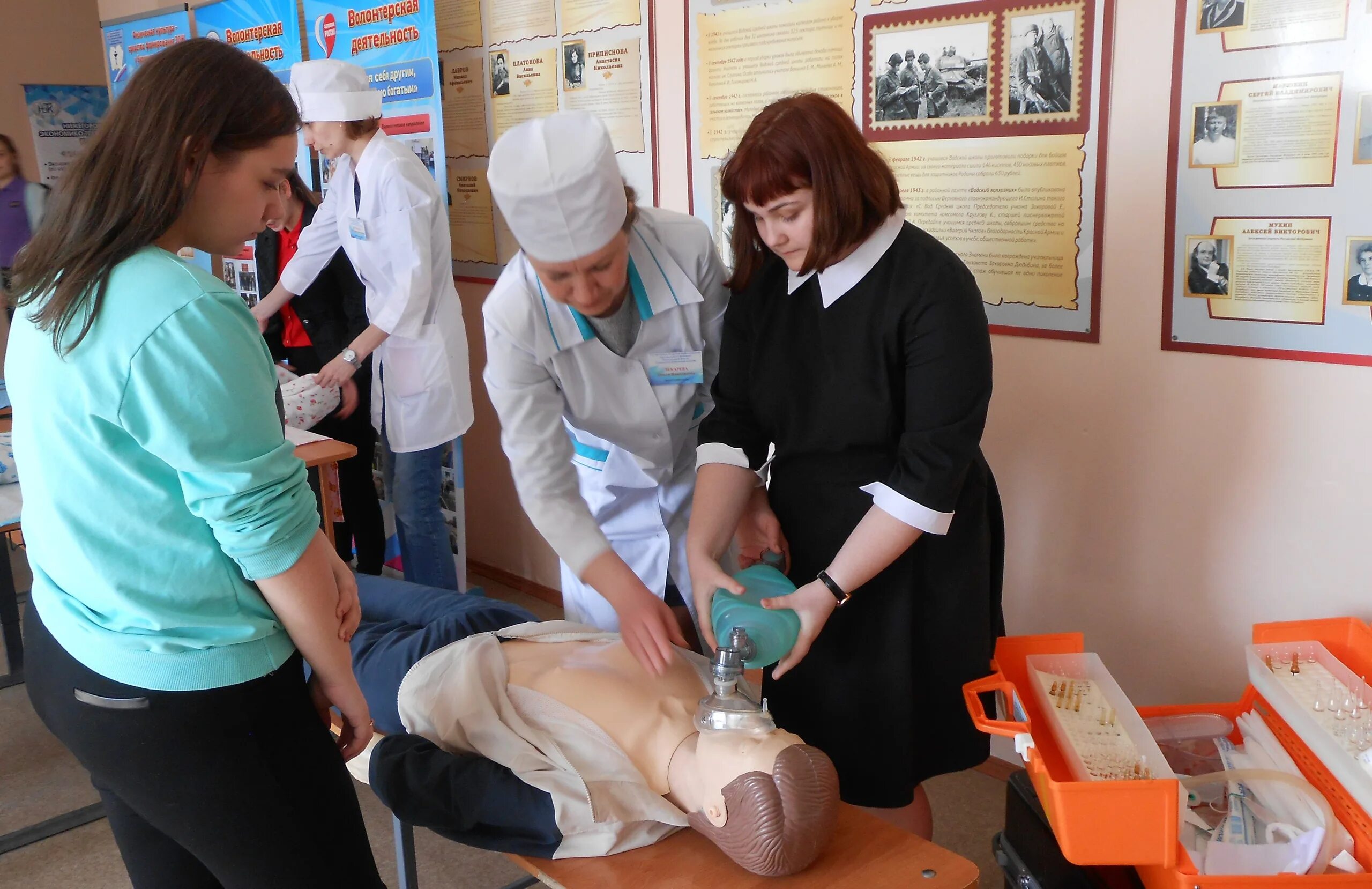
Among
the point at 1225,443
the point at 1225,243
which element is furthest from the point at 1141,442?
the point at 1225,243

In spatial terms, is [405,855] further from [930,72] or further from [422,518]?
[930,72]

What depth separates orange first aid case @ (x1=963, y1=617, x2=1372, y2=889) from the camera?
1.10 meters

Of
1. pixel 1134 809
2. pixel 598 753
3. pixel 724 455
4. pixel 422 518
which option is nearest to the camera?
pixel 1134 809

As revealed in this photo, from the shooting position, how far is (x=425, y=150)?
3188mm

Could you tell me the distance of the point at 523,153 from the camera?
4.48ft

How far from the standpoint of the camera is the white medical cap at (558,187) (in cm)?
133

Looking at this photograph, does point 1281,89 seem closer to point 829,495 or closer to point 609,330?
point 829,495

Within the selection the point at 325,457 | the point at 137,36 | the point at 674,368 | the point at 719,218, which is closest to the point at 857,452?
the point at 674,368

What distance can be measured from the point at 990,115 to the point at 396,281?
1.66m

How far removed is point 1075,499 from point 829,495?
838 millimetres

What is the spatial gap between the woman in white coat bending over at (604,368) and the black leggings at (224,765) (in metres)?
0.49

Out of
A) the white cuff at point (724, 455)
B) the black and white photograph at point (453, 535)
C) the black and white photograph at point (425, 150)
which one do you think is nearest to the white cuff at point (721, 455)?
the white cuff at point (724, 455)

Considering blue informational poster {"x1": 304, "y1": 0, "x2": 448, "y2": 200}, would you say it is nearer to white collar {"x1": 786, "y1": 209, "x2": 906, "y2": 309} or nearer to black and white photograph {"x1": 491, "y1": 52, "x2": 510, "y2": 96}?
black and white photograph {"x1": 491, "y1": 52, "x2": 510, "y2": 96}

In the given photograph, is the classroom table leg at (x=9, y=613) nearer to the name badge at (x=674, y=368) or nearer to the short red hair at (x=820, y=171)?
the name badge at (x=674, y=368)
